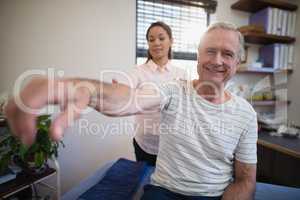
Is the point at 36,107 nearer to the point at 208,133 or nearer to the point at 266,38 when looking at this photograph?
the point at 208,133

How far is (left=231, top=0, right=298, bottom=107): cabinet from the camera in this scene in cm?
197

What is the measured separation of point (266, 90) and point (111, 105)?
234 centimetres

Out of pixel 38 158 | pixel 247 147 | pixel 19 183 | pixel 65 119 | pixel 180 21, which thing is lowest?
pixel 19 183

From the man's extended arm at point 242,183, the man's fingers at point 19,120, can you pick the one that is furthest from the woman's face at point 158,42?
the man's fingers at point 19,120

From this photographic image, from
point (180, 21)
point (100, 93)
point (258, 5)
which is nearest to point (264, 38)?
point (258, 5)

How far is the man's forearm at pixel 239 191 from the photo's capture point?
791 mm

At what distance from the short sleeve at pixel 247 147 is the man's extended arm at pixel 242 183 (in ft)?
0.08

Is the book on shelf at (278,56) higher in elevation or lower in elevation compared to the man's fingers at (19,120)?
higher

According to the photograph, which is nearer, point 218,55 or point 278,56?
point 218,55

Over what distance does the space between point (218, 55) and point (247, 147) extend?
0.40 m

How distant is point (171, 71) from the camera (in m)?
1.43

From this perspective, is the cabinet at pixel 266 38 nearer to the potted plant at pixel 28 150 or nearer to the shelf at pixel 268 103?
the shelf at pixel 268 103

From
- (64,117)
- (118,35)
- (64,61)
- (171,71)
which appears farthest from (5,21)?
(64,117)

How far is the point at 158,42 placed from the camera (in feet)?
4.58
